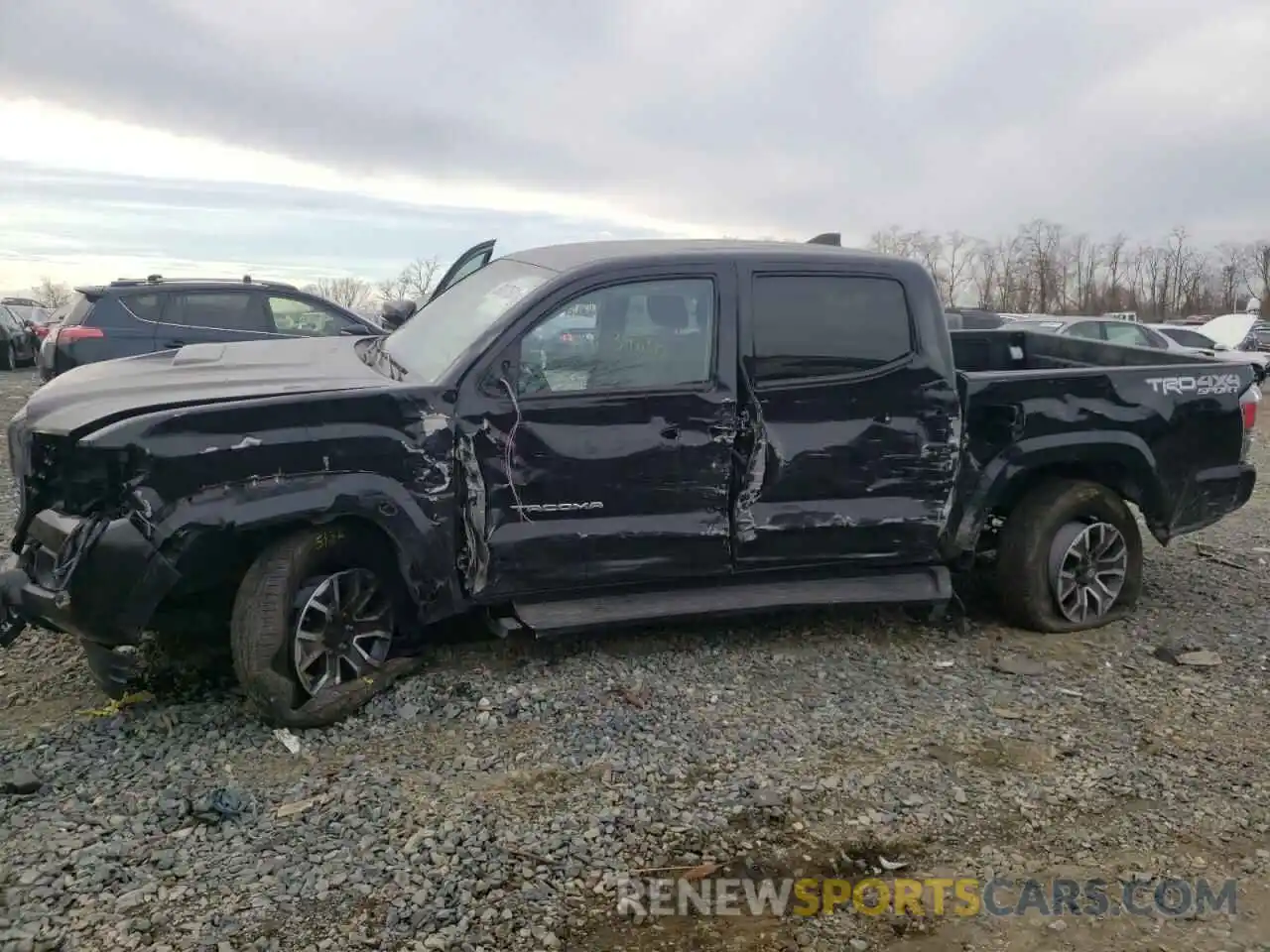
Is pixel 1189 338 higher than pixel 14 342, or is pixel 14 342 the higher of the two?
pixel 1189 338

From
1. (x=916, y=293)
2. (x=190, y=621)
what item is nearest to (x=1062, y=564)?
(x=916, y=293)

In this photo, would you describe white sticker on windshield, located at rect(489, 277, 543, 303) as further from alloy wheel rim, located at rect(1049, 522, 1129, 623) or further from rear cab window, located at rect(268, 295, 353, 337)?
rear cab window, located at rect(268, 295, 353, 337)

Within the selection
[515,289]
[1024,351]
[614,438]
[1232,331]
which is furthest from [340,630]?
[1232,331]

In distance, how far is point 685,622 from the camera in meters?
4.98

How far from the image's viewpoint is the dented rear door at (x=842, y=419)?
14.9ft

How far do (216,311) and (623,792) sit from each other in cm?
897

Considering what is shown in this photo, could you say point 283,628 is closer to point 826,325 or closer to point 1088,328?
point 826,325

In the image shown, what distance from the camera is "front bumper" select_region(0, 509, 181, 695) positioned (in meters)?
3.56

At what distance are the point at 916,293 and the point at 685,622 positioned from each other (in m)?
1.92

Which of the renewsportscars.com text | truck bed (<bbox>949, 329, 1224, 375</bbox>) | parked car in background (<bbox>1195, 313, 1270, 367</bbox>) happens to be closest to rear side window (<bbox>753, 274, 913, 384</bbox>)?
truck bed (<bbox>949, 329, 1224, 375</bbox>)

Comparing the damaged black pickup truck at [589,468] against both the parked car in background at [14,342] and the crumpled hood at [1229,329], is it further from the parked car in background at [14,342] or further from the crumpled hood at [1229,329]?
the crumpled hood at [1229,329]

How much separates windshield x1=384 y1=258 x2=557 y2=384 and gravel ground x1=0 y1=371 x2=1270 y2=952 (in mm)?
1343

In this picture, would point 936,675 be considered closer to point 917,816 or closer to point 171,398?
point 917,816

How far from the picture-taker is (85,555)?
3.55m
